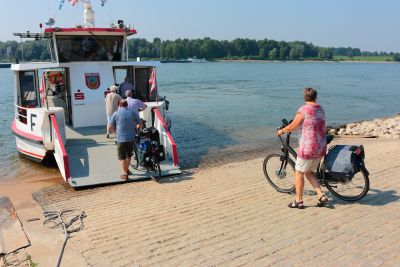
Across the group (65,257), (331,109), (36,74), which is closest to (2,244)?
(65,257)

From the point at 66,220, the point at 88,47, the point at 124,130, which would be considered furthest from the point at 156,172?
the point at 88,47

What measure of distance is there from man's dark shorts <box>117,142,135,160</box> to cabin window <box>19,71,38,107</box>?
5149 mm

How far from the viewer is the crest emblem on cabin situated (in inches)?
512

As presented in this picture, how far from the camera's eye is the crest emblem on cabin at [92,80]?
13.0 metres

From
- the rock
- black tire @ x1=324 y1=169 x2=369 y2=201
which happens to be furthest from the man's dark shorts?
the rock

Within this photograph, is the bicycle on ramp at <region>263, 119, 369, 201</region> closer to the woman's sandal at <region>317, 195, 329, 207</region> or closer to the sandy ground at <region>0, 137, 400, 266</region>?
the sandy ground at <region>0, 137, 400, 266</region>

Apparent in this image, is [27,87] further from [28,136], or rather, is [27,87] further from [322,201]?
[322,201]

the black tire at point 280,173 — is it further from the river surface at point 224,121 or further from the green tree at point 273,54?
the green tree at point 273,54

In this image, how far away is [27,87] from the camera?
1222 cm

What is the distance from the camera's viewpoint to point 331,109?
29.4m

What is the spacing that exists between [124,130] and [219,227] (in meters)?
3.48

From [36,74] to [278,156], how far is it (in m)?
8.09

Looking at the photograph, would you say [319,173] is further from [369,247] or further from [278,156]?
[369,247]

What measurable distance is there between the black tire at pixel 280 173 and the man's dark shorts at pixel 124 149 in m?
2.82
